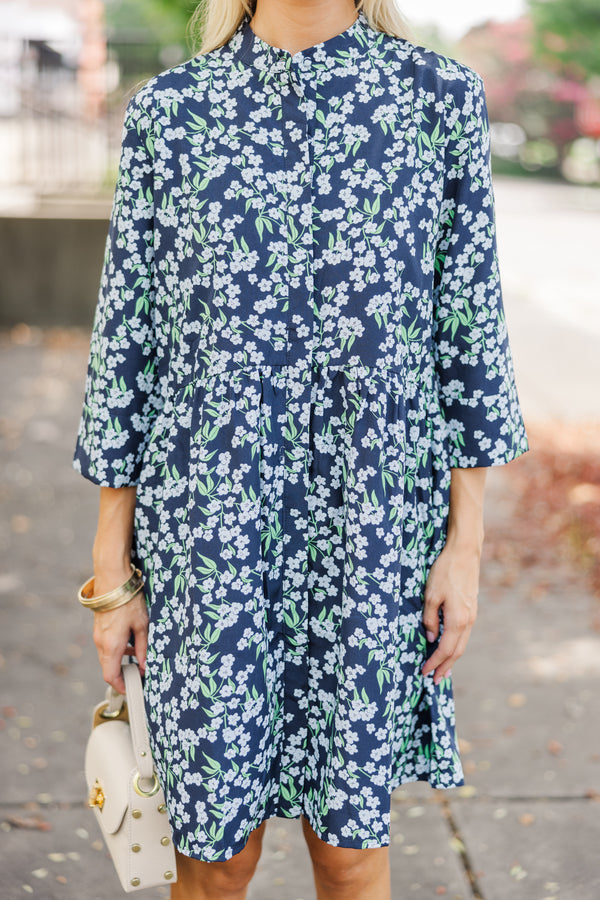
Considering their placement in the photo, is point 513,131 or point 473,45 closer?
point 513,131

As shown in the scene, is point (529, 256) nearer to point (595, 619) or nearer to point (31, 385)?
point (31, 385)

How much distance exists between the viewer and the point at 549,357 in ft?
28.3

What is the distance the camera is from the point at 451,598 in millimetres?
1729

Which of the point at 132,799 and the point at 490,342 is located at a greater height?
the point at 490,342

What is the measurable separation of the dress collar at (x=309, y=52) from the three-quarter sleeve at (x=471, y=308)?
0.18 metres

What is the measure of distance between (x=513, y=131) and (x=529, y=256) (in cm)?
2653

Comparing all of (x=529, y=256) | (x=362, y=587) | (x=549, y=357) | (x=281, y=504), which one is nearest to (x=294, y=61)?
(x=281, y=504)

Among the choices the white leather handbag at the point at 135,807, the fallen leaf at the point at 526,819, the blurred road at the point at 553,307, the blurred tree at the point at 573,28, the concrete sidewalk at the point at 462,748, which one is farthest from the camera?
the blurred tree at the point at 573,28

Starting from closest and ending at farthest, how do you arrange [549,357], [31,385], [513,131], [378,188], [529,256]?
[378,188]
[31,385]
[549,357]
[529,256]
[513,131]

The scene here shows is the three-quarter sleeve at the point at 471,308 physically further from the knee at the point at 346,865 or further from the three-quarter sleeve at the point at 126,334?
the knee at the point at 346,865

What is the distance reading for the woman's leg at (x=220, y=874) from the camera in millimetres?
1724

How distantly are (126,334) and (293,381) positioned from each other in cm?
29

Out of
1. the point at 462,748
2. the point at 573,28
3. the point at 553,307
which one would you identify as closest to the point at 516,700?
the point at 462,748

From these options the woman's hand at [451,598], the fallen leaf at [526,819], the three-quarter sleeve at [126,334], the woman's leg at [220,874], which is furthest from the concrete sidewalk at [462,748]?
the three-quarter sleeve at [126,334]
